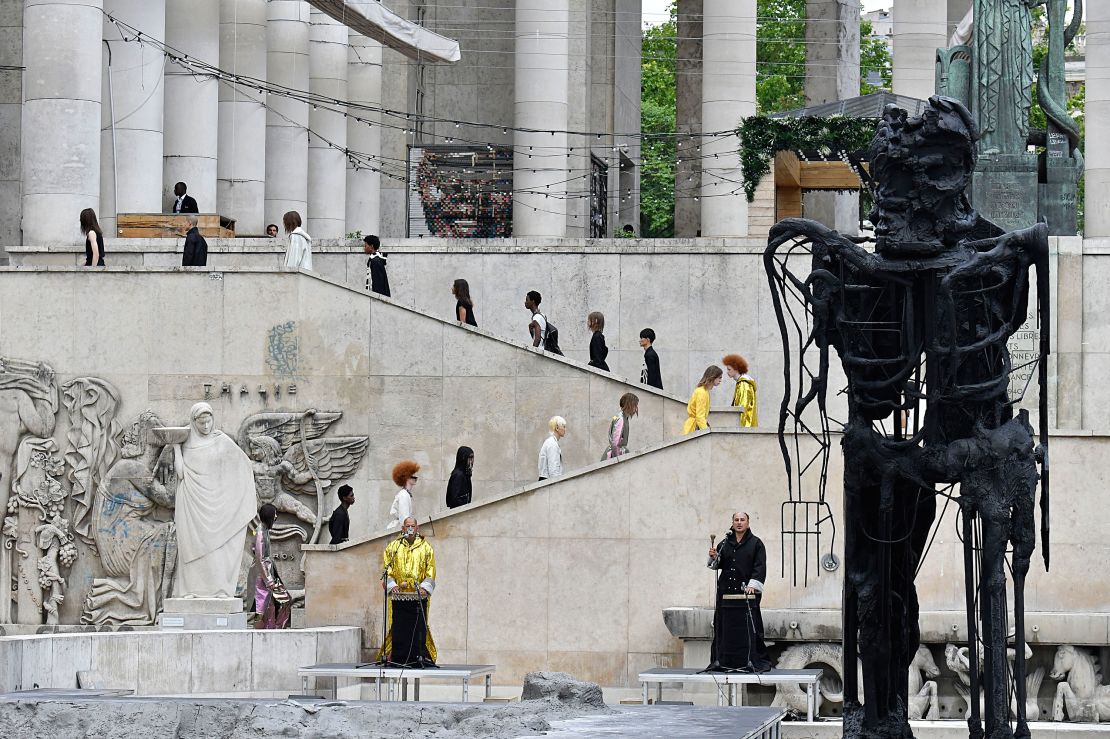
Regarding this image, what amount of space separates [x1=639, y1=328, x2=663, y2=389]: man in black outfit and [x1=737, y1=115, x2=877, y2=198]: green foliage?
5.86 meters

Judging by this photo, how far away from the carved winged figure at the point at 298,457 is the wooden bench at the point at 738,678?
762cm

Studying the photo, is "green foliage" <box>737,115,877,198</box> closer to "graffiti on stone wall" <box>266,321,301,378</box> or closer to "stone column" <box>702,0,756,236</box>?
"stone column" <box>702,0,756,236</box>

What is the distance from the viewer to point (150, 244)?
3005 centimetres

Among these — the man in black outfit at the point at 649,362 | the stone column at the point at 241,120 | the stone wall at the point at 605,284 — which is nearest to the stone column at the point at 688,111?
the stone column at the point at 241,120

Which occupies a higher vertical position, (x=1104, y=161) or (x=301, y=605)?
(x=1104, y=161)

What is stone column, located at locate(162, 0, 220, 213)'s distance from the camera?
37.9 metres

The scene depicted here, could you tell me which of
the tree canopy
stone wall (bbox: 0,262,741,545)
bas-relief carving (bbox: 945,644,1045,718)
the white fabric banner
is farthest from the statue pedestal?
the tree canopy

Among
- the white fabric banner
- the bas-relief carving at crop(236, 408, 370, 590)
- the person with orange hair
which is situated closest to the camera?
the person with orange hair

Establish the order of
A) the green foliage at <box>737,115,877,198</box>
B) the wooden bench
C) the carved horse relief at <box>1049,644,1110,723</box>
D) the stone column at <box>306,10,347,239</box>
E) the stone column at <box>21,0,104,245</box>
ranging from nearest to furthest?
1. the wooden bench
2. the carved horse relief at <box>1049,644,1110,723</box>
3. the stone column at <box>21,0,104,245</box>
4. the green foliage at <box>737,115,877,198</box>
5. the stone column at <box>306,10,347,239</box>

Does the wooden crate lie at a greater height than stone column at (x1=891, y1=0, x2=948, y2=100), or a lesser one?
lesser

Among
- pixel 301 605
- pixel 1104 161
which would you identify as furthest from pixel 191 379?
pixel 1104 161

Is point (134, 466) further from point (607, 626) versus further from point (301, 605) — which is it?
point (607, 626)

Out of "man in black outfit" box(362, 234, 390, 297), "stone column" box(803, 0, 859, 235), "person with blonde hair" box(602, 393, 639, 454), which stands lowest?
"person with blonde hair" box(602, 393, 639, 454)

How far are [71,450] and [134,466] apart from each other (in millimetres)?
834
